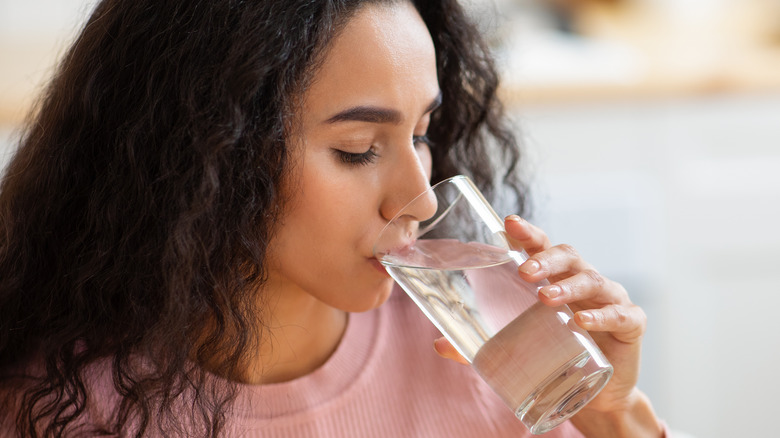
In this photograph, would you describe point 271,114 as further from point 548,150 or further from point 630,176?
point 630,176

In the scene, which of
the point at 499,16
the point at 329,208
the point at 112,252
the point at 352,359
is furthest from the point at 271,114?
the point at 499,16

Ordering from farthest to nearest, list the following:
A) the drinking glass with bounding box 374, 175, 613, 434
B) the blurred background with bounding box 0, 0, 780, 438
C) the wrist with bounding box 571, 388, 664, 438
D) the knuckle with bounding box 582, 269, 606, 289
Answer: the blurred background with bounding box 0, 0, 780, 438 < the wrist with bounding box 571, 388, 664, 438 < the knuckle with bounding box 582, 269, 606, 289 < the drinking glass with bounding box 374, 175, 613, 434

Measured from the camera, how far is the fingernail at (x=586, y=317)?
0.85 metres

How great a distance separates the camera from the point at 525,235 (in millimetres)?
886

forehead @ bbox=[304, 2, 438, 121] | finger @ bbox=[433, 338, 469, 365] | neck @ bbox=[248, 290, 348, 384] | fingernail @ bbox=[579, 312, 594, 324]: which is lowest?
neck @ bbox=[248, 290, 348, 384]

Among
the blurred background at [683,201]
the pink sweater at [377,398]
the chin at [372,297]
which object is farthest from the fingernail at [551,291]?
the blurred background at [683,201]

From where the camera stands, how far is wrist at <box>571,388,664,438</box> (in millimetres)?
1052

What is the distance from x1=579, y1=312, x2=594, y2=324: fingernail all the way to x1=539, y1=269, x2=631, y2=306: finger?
0.05 ft

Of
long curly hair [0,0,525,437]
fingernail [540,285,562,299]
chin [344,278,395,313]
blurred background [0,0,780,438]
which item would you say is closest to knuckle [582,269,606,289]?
fingernail [540,285,562,299]

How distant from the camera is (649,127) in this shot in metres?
2.34

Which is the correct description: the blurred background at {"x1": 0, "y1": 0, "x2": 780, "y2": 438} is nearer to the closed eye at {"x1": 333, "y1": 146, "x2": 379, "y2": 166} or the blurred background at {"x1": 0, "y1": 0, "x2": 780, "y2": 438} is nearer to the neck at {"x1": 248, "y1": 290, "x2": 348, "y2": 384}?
the neck at {"x1": 248, "y1": 290, "x2": 348, "y2": 384}

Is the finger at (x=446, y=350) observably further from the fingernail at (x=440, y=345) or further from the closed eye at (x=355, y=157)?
the closed eye at (x=355, y=157)

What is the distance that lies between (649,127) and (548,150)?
0.94 feet

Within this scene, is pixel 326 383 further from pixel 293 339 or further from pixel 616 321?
pixel 616 321
